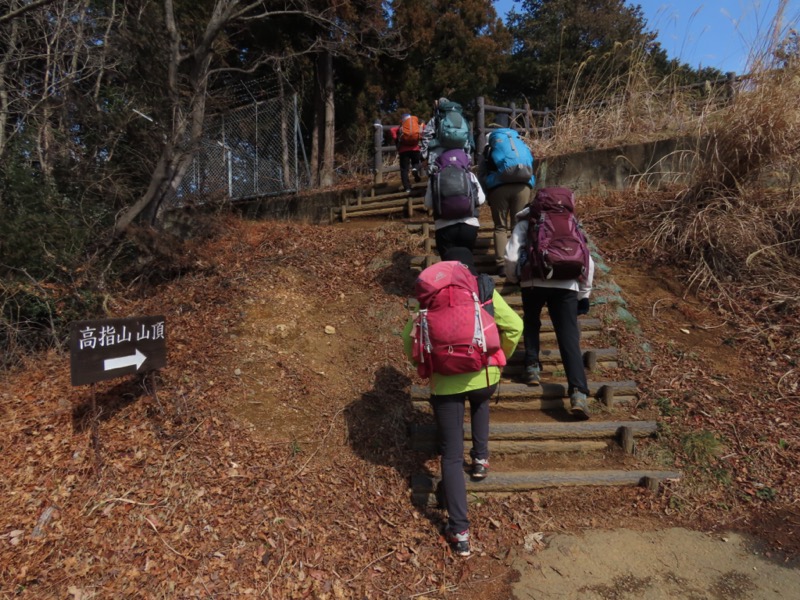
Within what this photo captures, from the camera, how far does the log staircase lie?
355 cm

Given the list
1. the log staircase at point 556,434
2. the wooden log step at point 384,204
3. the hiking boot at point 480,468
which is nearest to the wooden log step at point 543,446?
the log staircase at point 556,434

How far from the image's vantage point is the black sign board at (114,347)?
11.1 feet

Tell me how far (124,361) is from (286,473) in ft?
4.78

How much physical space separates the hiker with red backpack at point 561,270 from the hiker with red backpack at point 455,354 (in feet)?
2.95

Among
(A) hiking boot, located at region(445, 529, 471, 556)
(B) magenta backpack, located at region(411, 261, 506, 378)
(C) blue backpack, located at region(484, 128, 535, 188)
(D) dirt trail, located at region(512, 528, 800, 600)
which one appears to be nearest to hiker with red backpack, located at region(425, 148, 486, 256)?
(C) blue backpack, located at region(484, 128, 535, 188)

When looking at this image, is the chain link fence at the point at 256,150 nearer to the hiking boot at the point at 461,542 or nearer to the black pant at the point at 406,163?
the black pant at the point at 406,163

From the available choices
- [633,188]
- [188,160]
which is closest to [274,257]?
[188,160]

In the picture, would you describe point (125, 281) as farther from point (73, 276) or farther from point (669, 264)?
point (669, 264)

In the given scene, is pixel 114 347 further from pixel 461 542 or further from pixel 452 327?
pixel 461 542

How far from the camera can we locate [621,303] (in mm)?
5418

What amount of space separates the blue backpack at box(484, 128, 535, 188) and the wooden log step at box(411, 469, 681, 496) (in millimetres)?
3054

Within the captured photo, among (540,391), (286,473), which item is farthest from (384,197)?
(286,473)

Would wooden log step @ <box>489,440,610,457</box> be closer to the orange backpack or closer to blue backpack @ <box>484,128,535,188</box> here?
blue backpack @ <box>484,128,535,188</box>

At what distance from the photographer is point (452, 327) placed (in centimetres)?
304
